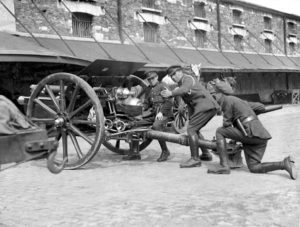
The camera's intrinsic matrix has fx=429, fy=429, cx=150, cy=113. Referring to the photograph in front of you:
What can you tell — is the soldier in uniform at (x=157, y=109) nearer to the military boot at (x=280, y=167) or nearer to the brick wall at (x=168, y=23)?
the military boot at (x=280, y=167)

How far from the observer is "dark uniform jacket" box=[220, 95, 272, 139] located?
564 cm

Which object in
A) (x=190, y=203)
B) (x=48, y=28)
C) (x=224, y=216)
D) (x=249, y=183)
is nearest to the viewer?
(x=224, y=216)

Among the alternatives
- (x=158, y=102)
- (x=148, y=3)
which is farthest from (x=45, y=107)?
(x=148, y=3)

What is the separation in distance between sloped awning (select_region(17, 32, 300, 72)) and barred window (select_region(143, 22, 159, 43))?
19.6 inches

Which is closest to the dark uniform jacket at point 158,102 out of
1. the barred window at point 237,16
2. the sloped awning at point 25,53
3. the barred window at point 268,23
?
the sloped awning at point 25,53

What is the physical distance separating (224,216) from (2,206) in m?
2.30

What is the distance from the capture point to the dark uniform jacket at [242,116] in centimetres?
564

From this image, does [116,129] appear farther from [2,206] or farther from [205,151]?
[2,206]

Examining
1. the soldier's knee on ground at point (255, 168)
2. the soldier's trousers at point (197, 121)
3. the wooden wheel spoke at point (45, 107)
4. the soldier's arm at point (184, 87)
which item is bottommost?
the soldier's knee on ground at point (255, 168)

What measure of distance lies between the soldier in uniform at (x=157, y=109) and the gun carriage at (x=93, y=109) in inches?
6.8

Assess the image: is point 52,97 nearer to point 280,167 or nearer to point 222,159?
point 222,159

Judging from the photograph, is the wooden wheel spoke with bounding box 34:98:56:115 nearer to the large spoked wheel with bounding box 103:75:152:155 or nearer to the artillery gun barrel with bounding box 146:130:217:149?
the large spoked wheel with bounding box 103:75:152:155

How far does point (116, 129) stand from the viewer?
6824 mm

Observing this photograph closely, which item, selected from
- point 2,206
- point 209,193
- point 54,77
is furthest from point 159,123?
point 2,206
